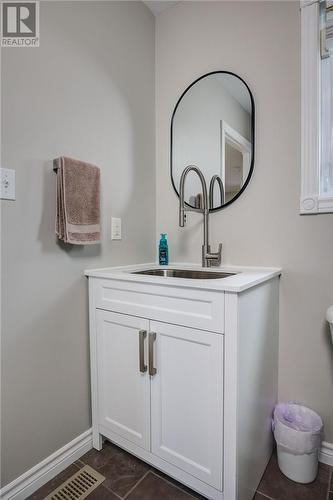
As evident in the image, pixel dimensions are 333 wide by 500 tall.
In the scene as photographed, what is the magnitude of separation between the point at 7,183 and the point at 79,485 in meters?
1.26

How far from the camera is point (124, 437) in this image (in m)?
→ 1.23

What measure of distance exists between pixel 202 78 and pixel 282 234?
3.40 ft

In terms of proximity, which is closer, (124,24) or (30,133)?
(30,133)

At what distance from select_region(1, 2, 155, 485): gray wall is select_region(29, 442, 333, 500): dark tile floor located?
17cm

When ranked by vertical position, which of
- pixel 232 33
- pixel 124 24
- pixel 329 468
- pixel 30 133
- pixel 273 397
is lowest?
pixel 329 468

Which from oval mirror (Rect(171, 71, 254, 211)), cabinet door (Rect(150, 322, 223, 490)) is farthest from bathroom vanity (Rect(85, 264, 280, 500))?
oval mirror (Rect(171, 71, 254, 211))

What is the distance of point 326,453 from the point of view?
1.25 meters

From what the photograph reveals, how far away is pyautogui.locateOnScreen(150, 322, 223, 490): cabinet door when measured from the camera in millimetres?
949

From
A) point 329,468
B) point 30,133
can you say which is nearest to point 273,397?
point 329,468

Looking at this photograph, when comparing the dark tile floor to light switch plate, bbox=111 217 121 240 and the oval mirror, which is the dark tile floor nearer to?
light switch plate, bbox=111 217 121 240

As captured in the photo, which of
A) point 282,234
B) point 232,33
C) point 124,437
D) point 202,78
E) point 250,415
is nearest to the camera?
point 250,415

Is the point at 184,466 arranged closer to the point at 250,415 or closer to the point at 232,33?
the point at 250,415

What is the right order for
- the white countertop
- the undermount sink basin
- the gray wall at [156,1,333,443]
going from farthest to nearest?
the undermount sink basin
the gray wall at [156,1,333,443]
the white countertop

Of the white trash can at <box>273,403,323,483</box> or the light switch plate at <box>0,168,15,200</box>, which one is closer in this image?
the light switch plate at <box>0,168,15,200</box>
